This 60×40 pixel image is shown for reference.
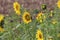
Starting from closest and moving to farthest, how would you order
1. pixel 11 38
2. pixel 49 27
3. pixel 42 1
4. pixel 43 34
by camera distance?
1. pixel 43 34
2. pixel 49 27
3. pixel 11 38
4. pixel 42 1

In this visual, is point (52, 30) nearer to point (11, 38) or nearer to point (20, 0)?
point (11, 38)

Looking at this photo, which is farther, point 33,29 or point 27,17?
point 27,17

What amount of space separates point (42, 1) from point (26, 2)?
0.34 meters

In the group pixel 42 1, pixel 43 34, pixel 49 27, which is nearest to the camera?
pixel 43 34

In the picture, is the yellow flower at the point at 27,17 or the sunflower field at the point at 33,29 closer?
the sunflower field at the point at 33,29

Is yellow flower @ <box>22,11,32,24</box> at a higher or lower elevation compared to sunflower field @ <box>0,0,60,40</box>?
higher

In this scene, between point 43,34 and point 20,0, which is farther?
point 20,0

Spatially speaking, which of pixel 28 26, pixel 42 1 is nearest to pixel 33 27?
pixel 28 26

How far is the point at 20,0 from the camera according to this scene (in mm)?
5957

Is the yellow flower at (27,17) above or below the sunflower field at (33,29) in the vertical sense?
above

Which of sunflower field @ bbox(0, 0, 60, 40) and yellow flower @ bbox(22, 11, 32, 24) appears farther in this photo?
yellow flower @ bbox(22, 11, 32, 24)

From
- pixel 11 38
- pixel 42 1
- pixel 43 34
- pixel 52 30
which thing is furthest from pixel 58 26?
pixel 42 1

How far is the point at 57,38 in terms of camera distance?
2764 millimetres

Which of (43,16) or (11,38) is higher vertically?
(43,16)
